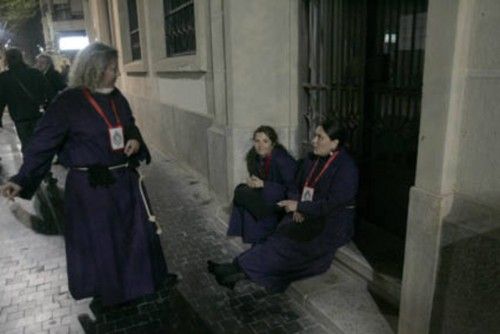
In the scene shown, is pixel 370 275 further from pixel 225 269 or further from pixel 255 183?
pixel 255 183

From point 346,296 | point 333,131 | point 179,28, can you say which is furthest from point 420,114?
point 179,28

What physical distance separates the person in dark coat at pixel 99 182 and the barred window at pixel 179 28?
353 cm

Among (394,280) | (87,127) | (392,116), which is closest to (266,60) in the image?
(392,116)

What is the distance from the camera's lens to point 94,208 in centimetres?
325

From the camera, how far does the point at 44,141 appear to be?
121 inches

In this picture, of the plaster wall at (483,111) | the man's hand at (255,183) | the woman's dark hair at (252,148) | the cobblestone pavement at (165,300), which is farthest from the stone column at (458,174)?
the woman's dark hair at (252,148)

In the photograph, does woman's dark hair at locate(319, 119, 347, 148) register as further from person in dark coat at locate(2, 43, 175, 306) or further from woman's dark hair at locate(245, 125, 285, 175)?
person in dark coat at locate(2, 43, 175, 306)

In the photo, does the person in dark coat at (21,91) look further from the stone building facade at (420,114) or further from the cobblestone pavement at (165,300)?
the cobblestone pavement at (165,300)

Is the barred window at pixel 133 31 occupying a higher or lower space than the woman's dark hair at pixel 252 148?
higher

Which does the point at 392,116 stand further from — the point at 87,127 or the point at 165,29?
the point at 165,29

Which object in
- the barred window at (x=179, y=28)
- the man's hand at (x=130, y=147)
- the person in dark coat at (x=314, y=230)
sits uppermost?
the barred window at (x=179, y=28)

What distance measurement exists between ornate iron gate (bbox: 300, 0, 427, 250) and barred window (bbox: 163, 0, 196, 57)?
2.60 metres

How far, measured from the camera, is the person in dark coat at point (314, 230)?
3439 millimetres

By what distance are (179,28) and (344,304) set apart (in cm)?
544
